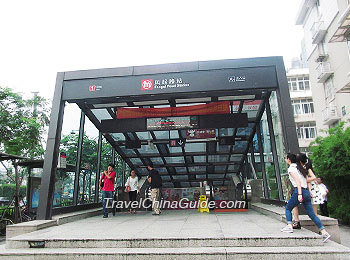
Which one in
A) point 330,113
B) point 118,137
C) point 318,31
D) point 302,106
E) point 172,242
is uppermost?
point 318,31

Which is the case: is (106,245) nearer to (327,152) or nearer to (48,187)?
(48,187)

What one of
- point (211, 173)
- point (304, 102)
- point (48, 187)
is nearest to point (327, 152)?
point (211, 173)

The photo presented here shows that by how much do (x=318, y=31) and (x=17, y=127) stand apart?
20.7 m

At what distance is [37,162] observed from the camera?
10.3 metres

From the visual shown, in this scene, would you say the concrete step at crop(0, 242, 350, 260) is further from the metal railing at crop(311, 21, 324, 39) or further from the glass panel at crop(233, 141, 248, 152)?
the metal railing at crop(311, 21, 324, 39)

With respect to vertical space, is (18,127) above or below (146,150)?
above

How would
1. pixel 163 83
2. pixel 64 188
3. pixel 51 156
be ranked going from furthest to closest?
pixel 64 188, pixel 163 83, pixel 51 156

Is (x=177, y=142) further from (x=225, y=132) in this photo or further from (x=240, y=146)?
(x=240, y=146)

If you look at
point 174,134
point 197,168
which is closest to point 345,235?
point 174,134

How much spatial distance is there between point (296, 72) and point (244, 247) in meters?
34.8

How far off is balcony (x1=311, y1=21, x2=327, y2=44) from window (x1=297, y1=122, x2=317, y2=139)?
13376mm

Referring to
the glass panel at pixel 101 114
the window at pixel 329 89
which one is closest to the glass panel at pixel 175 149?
the glass panel at pixel 101 114

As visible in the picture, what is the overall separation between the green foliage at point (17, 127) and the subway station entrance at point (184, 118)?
709cm

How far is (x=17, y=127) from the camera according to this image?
55.4 feet
